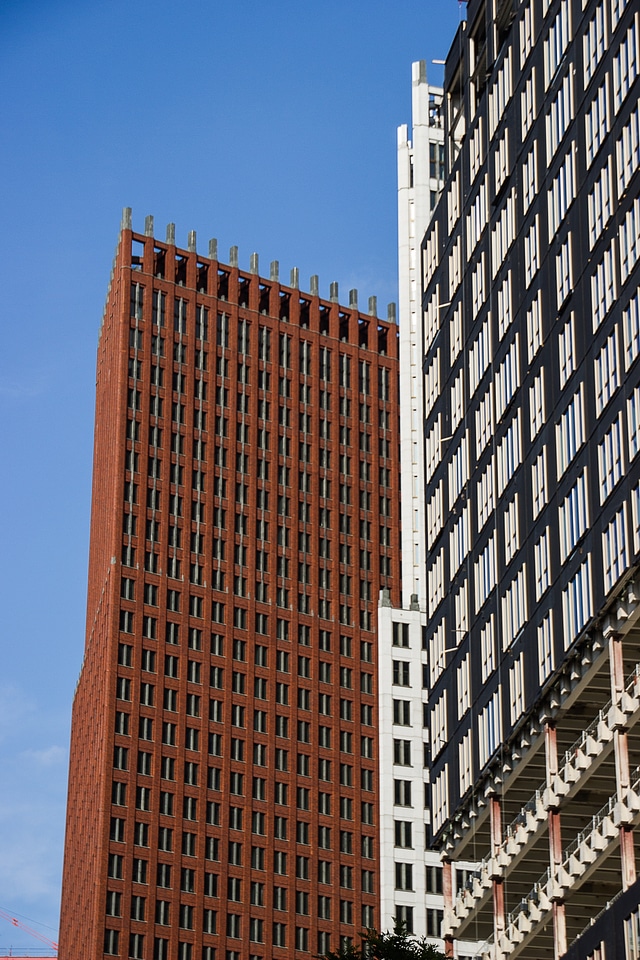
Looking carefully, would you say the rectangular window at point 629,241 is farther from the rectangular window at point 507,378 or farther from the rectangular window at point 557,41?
the rectangular window at point 507,378

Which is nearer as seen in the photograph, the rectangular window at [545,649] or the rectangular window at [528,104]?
the rectangular window at [545,649]

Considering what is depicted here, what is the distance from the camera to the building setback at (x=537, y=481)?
9000 cm

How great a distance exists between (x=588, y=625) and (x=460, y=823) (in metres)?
25.3

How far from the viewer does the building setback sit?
295 ft

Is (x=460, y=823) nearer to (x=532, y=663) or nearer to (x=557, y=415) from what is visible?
(x=532, y=663)

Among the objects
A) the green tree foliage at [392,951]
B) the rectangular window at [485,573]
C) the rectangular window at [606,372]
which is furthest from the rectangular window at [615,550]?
the rectangular window at [485,573]

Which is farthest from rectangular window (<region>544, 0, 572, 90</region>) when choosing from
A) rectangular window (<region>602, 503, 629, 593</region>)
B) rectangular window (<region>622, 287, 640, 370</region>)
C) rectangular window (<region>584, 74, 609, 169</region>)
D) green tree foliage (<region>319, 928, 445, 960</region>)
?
green tree foliage (<region>319, 928, 445, 960</region>)

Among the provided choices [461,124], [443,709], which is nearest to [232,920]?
[443,709]

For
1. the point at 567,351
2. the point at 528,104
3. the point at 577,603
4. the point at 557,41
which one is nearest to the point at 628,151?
the point at 567,351

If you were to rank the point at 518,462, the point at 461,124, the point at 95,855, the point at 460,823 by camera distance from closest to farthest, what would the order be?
1. the point at 518,462
2. the point at 460,823
3. the point at 461,124
4. the point at 95,855

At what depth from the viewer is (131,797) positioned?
18950 cm

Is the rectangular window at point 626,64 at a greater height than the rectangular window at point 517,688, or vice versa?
the rectangular window at point 626,64

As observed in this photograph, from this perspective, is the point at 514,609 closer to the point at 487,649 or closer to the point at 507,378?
the point at 487,649

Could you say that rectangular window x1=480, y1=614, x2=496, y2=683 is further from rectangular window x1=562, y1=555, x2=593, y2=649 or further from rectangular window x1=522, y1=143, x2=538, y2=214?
rectangular window x1=522, y1=143, x2=538, y2=214
